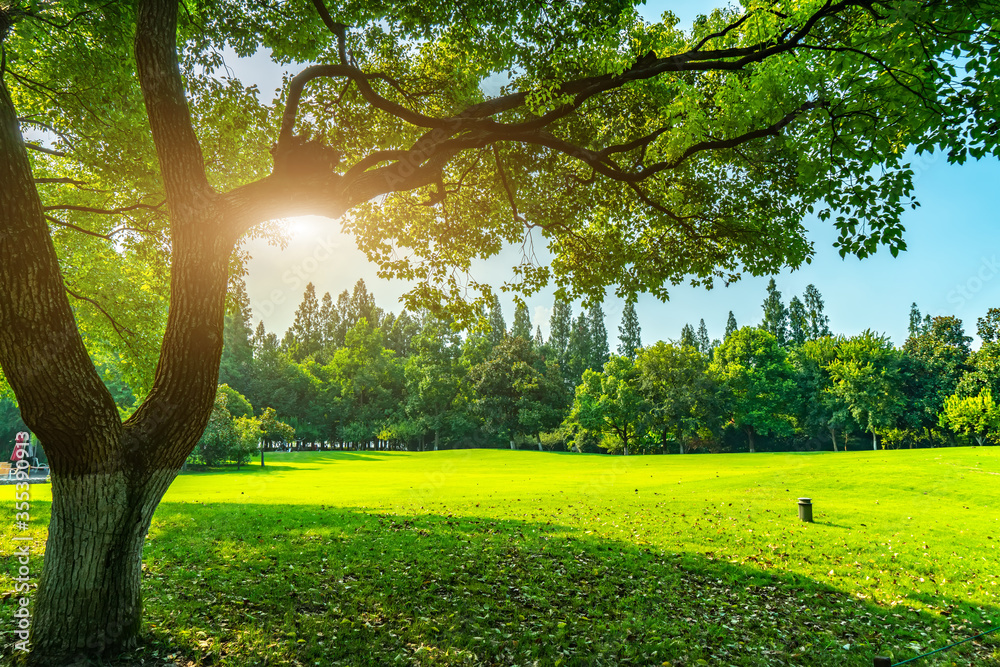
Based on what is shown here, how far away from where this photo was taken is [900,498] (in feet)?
59.2

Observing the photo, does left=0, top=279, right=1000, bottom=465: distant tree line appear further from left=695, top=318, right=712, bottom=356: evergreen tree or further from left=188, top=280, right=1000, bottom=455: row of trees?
left=695, top=318, right=712, bottom=356: evergreen tree

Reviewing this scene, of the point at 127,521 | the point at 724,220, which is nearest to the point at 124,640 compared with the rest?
the point at 127,521

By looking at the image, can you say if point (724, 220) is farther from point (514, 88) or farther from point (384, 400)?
point (384, 400)

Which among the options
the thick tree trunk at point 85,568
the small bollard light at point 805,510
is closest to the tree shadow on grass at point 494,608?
the thick tree trunk at point 85,568

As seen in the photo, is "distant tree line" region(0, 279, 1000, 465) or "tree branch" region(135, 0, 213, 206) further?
"distant tree line" region(0, 279, 1000, 465)

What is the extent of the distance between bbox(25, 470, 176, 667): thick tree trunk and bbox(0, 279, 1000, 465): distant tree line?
41.0 m

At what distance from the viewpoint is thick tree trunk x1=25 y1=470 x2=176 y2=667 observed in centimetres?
482

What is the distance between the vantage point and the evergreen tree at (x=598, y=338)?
80.8m

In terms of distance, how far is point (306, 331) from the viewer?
295 feet

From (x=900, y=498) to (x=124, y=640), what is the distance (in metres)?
23.4

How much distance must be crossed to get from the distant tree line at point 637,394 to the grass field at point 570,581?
34858 millimetres

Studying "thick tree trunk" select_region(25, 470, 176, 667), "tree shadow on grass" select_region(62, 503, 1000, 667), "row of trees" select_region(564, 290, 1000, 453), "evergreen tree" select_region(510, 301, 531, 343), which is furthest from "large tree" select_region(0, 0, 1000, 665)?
"evergreen tree" select_region(510, 301, 531, 343)

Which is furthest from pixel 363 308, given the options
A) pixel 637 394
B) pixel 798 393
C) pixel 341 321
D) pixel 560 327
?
pixel 798 393

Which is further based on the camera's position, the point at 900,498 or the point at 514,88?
the point at 900,498
